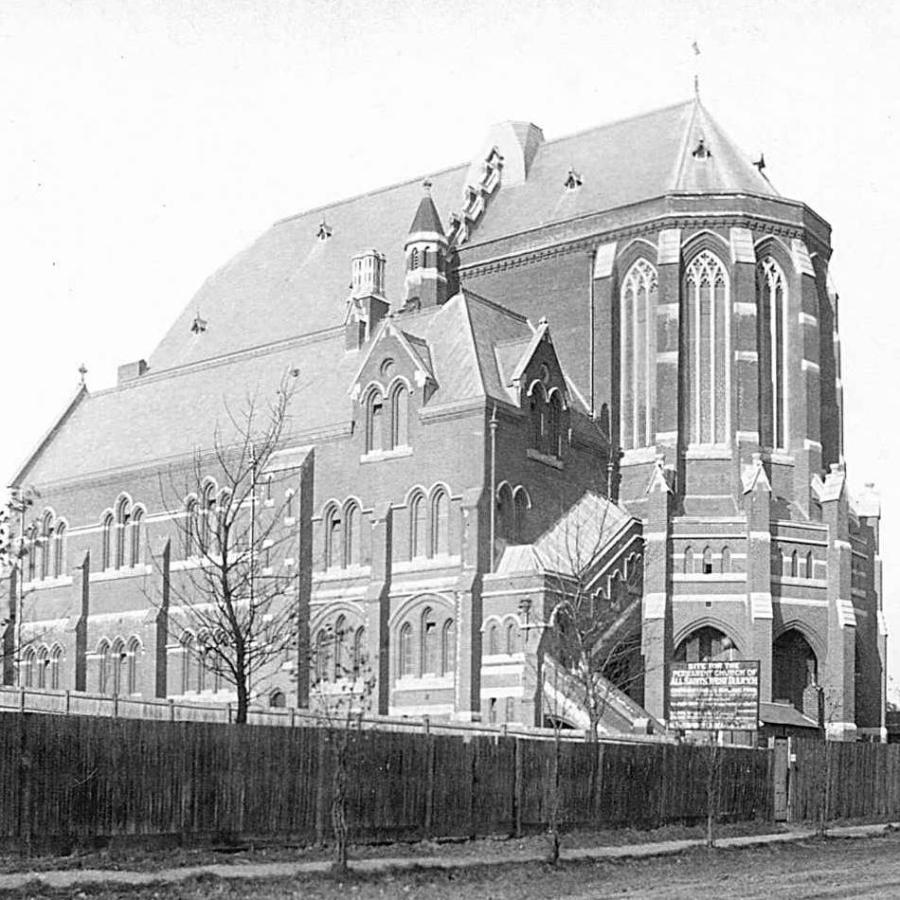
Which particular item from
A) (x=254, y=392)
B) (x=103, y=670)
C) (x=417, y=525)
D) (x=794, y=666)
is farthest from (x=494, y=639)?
(x=103, y=670)

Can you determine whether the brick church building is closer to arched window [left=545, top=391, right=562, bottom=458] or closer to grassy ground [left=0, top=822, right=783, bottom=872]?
arched window [left=545, top=391, right=562, bottom=458]

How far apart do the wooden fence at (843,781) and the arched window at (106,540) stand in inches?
1542

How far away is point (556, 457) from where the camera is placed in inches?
2542

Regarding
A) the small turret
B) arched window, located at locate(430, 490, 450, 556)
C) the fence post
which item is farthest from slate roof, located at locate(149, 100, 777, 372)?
the fence post

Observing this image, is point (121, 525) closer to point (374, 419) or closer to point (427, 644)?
point (374, 419)

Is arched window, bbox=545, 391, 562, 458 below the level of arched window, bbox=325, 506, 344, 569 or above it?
above

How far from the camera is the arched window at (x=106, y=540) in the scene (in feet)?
244

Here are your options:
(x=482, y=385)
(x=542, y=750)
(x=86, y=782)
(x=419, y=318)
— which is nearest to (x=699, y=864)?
(x=542, y=750)

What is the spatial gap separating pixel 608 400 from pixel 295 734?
1613 inches

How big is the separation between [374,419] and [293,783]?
111ft

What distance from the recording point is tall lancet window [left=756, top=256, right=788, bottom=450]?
69938 mm

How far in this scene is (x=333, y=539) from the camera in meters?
65.4

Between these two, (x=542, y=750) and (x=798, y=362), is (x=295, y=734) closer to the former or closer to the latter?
(x=542, y=750)

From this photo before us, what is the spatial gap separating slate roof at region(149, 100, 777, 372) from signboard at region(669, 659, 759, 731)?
30425mm
